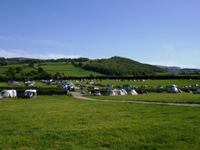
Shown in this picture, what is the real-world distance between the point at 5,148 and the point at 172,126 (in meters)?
8.37

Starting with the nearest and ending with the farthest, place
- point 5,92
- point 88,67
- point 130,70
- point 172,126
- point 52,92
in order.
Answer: point 172,126 → point 5,92 → point 52,92 → point 88,67 → point 130,70

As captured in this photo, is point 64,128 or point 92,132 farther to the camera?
point 64,128

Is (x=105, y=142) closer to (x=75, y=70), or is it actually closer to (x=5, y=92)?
(x=5, y=92)

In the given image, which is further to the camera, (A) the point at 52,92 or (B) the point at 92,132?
(A) the point at 52,92

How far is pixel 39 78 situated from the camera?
123 meters

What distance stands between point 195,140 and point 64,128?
6.71m

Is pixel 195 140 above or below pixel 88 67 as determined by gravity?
below

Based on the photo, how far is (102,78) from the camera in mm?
120062

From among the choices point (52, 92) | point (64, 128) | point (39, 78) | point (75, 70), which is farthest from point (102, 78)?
point (64, 128)

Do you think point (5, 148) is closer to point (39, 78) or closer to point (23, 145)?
point (23, 145)

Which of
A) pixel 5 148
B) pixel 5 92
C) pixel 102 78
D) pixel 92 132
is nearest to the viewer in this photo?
pixel 5 148

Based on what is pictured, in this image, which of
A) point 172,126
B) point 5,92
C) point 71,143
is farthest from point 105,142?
point 5,92

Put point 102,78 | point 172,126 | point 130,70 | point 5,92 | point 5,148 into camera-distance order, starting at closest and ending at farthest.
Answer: point 5,148 < point 172,126 < point 5,92 < point 102,78 < point 130,70

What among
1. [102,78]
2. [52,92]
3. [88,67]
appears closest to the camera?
[52,92]
